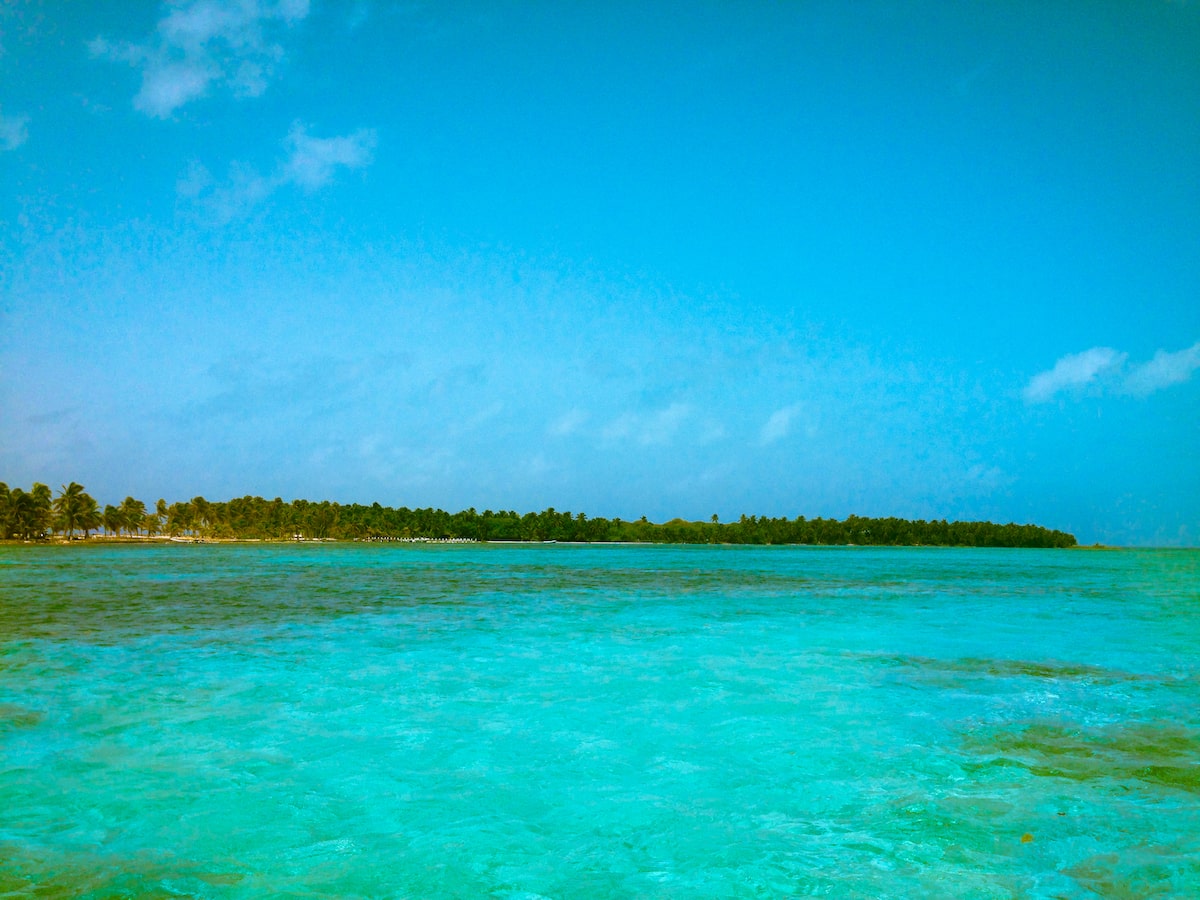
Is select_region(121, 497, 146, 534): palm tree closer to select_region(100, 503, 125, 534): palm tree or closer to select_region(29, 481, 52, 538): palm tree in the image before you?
select_region(100, 503, 125, 534): palm tree

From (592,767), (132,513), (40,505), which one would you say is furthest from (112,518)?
(592,767)

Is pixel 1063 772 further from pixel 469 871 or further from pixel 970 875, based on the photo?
pixel 469 871

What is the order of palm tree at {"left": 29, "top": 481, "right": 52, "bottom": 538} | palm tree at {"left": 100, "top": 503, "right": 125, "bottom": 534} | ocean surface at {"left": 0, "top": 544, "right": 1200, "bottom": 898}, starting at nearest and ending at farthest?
ocean surface at {"left": 0, "top": 544, "right": 1200, "bottom": 898}, palm tree at {"left": 29, "top": 481, "right": 52, "bottom": 538}, palm tree at {"left": 100, "top": 503, "right": 125, "bottom": 534}

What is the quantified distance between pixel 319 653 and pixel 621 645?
268 inches

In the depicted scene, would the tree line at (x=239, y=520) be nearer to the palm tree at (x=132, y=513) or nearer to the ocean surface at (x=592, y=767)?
the palm tree at (x=132, y=513)

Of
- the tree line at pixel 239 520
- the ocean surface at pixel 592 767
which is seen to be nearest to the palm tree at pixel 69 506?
the tree line at pixel 239 520

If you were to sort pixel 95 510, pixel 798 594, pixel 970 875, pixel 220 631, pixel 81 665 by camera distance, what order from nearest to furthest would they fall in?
pixel 970 875 < pixel 81 665 < pixel 220 631 < pixel 798 594 < pixel 95 510

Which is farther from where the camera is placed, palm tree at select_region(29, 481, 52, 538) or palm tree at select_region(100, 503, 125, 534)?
palm tree at select_region(100, 503, 125, 534)

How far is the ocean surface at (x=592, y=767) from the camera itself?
574 cm

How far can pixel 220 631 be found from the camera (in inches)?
777

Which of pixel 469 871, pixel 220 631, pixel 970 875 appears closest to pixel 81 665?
pixel 220 631

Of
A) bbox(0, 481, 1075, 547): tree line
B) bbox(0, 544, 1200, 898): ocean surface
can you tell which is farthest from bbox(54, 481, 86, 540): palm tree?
bbox(0, 544, 1200, 898): ocean surface

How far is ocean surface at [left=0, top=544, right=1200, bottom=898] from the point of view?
5.74m

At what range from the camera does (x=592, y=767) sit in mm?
8445
